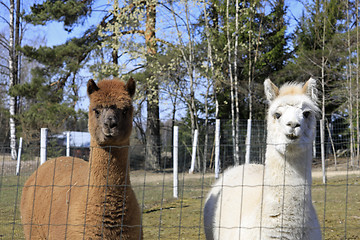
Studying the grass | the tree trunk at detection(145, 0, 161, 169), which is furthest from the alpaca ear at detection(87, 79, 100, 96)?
the tree trunk at detection(145, 0, 161, 169)

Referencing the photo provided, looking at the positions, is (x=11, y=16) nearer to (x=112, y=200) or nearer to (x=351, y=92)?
(x=351, y=92)

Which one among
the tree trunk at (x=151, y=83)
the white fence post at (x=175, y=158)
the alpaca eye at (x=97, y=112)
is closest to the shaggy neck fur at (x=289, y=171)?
the alpaca eye at (x=97, y=112)

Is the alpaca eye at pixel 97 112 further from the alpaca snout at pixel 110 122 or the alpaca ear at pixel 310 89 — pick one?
the alpaca ear at pixel 310 89

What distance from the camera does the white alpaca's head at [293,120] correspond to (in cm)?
273

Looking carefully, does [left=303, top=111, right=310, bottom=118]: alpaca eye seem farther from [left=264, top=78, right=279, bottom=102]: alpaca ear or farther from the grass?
the grass

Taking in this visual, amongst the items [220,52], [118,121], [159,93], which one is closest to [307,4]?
[220,52]

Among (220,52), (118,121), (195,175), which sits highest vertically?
(220,52)

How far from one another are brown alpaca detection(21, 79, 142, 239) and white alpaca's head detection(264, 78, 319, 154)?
1.31 metres

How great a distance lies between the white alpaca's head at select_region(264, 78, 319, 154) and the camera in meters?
2.73

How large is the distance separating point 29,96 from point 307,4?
15960mm

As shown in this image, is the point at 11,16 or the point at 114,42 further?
the point at 11,16

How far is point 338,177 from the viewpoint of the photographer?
1210 cm

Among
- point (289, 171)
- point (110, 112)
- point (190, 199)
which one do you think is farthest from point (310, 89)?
point (190, 199)

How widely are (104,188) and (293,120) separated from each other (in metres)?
1.65
